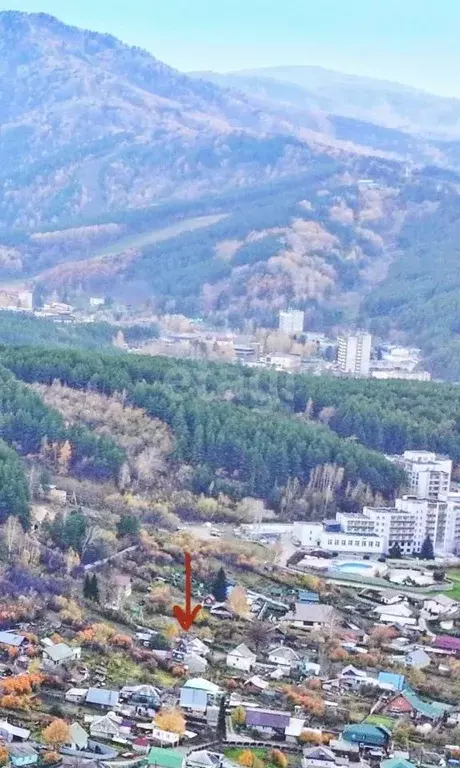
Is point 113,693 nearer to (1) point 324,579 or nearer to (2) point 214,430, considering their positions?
(1) point 324,579

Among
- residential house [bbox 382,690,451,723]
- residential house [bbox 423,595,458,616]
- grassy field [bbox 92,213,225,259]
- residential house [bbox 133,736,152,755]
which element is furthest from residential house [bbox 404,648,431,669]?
grassy field [bbox 92,213,225,259]

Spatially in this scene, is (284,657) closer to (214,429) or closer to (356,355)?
(214,429)

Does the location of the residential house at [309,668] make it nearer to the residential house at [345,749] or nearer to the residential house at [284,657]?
the residential house at [284,657]

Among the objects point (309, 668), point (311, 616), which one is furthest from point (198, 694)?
point (311, 616)

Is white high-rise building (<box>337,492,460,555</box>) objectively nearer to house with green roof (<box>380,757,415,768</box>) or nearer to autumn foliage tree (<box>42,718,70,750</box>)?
house with green roof (<box>380,757,415,768</box>)

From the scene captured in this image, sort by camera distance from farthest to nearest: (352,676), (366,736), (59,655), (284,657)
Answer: (284,657)
(352,676)
(59,655)
(366,736)

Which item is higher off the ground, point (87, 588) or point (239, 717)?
point (87, 588)

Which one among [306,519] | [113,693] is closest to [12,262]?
[306,519]

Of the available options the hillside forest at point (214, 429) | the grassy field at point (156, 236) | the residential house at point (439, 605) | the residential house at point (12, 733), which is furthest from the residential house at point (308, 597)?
the grassy field at point (156, 236)
